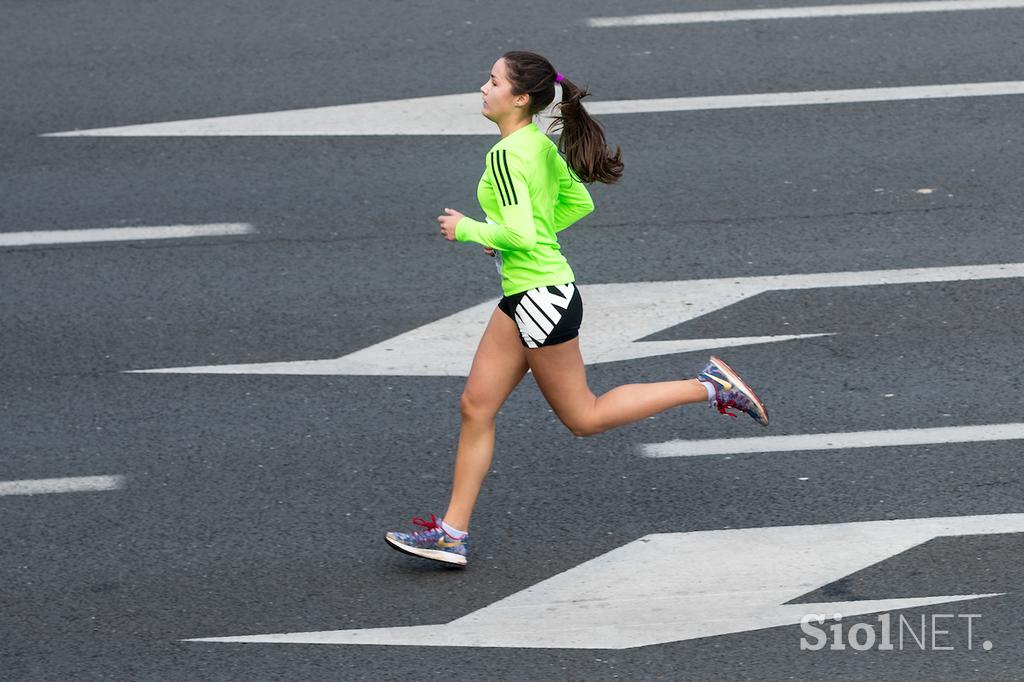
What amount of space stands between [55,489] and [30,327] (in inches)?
66.4

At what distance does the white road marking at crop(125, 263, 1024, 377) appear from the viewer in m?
7.97

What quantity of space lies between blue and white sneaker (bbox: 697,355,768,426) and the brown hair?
998 mm

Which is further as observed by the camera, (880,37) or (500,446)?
(880,37)

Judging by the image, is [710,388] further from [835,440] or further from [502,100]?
[502,100]

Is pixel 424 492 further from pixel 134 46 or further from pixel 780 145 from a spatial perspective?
pixel 134 46

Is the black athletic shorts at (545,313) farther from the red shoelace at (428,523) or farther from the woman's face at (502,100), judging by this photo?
the red shoelace at (428,523)

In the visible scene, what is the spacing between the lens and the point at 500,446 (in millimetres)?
7289

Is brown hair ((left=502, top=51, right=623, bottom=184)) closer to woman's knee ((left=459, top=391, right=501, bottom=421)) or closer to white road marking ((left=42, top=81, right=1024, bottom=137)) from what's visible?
woman's knee ((left=459, top=391, right=501, bottom=421))

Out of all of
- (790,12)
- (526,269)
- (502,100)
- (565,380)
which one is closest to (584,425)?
(565,380)

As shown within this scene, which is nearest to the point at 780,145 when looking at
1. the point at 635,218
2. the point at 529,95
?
the point at 635,218

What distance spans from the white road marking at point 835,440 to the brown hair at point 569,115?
61.8 inches

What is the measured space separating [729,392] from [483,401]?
108cm

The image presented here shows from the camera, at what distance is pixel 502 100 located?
5957 mm

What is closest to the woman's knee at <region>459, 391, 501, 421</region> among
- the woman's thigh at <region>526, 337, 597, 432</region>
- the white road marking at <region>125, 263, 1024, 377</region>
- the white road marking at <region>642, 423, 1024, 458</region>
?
the woman's thigh at <region>526, 337, 597, 432</region>
